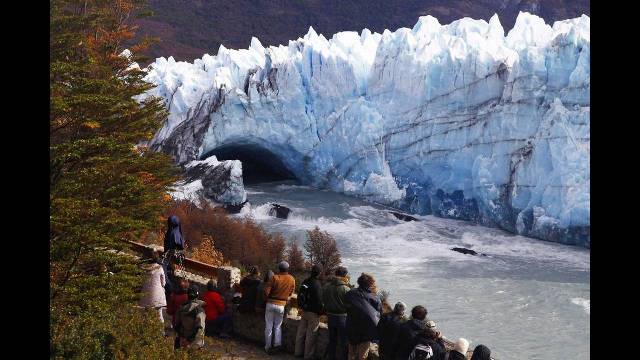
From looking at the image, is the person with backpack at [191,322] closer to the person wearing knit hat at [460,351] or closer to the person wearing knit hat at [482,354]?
the person wearing knit hat at [460,351]

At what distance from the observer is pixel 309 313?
6.46m

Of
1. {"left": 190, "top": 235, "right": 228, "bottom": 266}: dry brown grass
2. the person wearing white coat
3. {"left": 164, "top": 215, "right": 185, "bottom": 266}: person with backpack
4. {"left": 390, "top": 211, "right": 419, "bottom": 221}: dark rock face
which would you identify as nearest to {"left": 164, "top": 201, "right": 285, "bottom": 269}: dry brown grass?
{"left": 190, "top": 235, "right": 228, "bottom": 266}: dry brown grass

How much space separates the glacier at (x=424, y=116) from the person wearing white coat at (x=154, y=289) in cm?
1581

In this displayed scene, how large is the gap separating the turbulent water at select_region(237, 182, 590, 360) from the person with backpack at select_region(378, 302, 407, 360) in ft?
25.2

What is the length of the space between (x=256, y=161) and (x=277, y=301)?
27.2 meters

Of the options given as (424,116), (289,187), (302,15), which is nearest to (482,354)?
(424,116)

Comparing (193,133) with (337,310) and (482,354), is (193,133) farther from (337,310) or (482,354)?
(482,354)

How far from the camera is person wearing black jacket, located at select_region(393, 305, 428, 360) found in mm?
5266

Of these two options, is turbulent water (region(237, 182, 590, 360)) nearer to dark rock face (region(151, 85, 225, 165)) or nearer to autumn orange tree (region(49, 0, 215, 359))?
dark rock face (region(151, 85, 225, 165))

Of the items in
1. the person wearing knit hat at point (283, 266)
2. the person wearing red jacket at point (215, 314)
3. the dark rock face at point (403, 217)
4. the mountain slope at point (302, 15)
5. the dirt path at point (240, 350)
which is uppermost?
the mountain slope at point (302, 15)

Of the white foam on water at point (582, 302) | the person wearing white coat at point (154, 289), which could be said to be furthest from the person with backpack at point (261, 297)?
the white foam on water at point (582, 302)

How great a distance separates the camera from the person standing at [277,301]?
21.6 ft

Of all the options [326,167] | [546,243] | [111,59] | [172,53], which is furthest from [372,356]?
[172,53]
